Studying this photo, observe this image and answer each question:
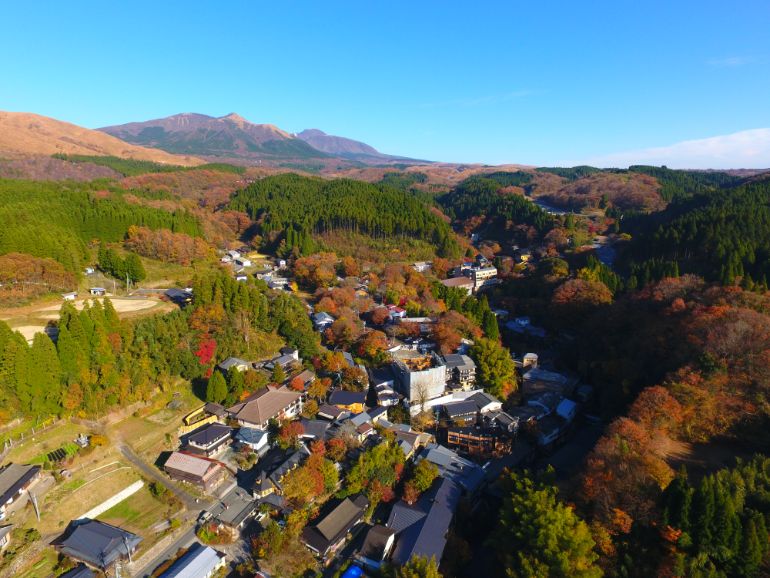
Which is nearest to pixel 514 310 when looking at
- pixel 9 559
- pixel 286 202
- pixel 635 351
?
pixel 635 351

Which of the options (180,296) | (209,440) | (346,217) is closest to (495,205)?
(346,217)

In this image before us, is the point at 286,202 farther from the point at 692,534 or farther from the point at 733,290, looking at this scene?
the point at 692,534

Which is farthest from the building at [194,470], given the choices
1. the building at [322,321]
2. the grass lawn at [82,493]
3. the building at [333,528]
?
the building at [322,321]

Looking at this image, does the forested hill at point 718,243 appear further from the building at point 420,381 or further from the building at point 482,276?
the building at point 420,381

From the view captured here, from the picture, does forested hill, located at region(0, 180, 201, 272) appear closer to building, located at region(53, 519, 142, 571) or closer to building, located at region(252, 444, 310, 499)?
building, located at region(53, 519, 142, 571)

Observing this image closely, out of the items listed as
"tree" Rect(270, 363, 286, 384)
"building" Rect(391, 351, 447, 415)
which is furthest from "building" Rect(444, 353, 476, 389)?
"tree" Rect(270, 363, 286, 384)

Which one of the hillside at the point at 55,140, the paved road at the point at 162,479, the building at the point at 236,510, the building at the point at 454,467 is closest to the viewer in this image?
the building at the point at 236,510

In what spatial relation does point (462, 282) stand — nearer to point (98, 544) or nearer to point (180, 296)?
point (180, 296)
